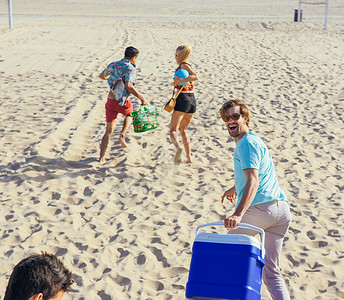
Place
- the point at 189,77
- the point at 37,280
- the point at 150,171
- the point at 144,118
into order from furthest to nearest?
the point at 150,171 → the point at 144,118 → the point at 189,77 → the point at 37,280

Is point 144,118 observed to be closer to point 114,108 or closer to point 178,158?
point 114,108

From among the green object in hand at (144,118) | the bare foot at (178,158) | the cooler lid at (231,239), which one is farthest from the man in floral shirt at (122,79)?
the cooler lid at (231,239)

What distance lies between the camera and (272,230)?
12.0ft

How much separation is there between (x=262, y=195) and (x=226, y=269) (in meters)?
0.80

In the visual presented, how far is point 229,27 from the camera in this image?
80.2ft

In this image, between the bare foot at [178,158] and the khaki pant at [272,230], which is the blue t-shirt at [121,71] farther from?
the khaki pant at [272,230]

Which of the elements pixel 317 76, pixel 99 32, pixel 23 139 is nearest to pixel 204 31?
pixel 99 32

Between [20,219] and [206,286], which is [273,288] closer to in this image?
[206,286]

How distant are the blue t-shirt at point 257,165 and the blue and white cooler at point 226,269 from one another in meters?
0.60

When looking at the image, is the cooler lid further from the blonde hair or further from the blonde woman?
the blonde hair

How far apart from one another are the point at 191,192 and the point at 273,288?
9.72 ft

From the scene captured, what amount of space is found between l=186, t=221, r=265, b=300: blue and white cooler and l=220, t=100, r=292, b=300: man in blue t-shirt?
0.52m

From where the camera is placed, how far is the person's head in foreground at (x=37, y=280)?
81.3 inches

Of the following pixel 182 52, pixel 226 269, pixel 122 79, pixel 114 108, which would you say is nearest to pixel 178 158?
pixel 114 108
